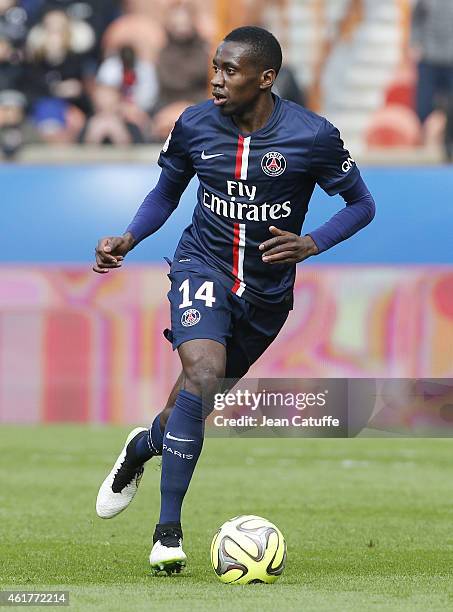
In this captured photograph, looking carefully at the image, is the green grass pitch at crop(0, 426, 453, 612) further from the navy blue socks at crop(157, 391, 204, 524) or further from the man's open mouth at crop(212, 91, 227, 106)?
the man's open mouth at crop(212, 91, 227, 106)

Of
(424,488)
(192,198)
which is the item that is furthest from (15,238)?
(424,488)

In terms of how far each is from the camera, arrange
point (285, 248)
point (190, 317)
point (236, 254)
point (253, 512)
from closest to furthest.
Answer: point (285, 248), point (190, 317), point (236, 254), point (253, 512)

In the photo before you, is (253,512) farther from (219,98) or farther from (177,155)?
(219,98)

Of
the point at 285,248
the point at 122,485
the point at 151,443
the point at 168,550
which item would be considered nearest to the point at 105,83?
the point at 122,485

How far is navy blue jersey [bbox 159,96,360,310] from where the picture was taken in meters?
5.96

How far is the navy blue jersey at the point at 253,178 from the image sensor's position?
5961 millimetres

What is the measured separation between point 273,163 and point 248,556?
162 centimetres

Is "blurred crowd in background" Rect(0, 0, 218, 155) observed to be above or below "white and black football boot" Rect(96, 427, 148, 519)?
above

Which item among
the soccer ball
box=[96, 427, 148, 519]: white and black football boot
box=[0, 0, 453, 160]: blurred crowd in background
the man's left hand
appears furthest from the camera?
box=[0, 0, 453, 160]: blurred crowd in background

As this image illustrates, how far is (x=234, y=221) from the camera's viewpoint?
19.8 feet

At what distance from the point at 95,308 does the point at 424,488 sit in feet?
18.2

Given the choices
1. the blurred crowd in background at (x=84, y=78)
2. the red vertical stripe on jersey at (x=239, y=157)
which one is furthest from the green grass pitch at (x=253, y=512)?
the blurred crowd in background at (x=84, y=78)

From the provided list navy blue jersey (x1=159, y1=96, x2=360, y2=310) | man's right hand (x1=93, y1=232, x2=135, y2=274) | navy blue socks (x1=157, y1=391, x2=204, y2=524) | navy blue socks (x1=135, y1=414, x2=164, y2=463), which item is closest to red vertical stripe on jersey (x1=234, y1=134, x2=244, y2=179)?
navy blue jersey (x1=159, y1=96, x2=360, y2=310)

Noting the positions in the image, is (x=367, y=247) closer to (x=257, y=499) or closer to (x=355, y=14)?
(x=355, y=14)
